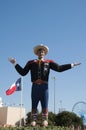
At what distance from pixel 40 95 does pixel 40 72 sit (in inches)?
21.6

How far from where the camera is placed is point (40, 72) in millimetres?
8414

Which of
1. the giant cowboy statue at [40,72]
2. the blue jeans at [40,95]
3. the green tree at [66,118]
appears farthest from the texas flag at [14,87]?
the blue jeans at [40,95]

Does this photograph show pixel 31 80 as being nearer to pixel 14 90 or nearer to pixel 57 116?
pixel 14 90

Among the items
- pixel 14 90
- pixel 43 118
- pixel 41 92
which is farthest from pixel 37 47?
pixel 14 90

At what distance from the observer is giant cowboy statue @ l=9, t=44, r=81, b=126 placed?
8.34m

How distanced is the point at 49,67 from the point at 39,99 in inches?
32.3

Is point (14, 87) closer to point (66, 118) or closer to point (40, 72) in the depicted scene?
point (66, 118)

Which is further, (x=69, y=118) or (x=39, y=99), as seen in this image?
(x=69, y=118)

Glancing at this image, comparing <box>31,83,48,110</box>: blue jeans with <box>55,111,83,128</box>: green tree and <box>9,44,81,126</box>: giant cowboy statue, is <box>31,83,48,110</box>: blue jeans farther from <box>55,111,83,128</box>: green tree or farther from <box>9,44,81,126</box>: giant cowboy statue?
<box>55,111,83,128</box>: green tree

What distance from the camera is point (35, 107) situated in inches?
329

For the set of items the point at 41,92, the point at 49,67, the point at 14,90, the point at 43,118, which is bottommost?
the point at 43,118

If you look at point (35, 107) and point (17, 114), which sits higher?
point (17, 114)

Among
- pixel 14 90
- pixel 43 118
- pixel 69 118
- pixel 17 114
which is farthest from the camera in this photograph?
pixel 17 114

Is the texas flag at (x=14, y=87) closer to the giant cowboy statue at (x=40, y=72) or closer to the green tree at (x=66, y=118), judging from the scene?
the green tree at (x=66, y=118)
